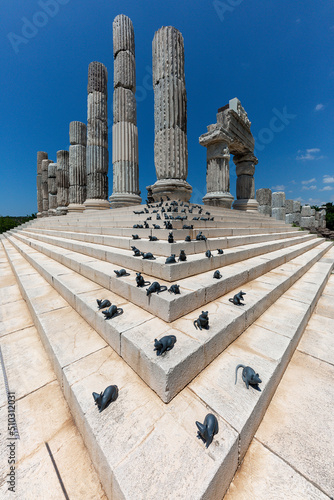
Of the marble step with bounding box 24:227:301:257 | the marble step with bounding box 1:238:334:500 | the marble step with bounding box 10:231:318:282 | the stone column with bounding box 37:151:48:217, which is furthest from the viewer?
the stone column with bounding box 37:151:48:217

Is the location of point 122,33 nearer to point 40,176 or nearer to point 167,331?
point 167,331

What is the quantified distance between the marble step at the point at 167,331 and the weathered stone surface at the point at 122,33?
531 inches

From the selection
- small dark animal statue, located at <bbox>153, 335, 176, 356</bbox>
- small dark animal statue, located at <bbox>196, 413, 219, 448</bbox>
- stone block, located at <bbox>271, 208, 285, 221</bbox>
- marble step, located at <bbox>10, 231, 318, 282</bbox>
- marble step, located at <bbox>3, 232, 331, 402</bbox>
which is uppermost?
stone block, located at <bbox>271, 208, 285, 221</bbox>

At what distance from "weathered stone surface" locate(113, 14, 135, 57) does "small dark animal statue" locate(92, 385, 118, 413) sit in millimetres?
14775

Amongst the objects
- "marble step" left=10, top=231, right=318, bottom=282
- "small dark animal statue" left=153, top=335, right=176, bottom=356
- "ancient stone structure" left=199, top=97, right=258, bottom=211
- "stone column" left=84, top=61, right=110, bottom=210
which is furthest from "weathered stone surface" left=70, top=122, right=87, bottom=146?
"small dark animal statue" left=153, top=335, right=176, bottom=356

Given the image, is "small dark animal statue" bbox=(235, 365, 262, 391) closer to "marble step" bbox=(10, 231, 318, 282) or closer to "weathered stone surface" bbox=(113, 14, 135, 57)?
"marble step" bbox=(10, 231, 318, 282)

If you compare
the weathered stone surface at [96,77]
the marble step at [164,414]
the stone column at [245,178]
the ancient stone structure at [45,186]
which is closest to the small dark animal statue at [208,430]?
the marble step at [164,414]

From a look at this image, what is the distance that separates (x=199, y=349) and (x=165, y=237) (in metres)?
2.49

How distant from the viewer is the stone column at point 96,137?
1169 centimetres

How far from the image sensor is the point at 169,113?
740 cm

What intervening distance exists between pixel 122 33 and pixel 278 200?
53.3 ft

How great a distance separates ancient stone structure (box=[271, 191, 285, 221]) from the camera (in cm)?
1697

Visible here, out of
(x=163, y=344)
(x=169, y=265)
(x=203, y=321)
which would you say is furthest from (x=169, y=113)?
(x=163, y=344)

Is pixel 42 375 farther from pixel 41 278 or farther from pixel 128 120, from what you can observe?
pixel 128 120
